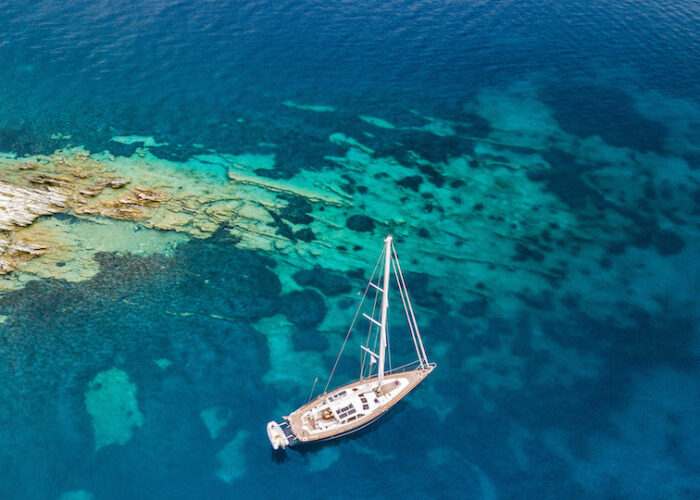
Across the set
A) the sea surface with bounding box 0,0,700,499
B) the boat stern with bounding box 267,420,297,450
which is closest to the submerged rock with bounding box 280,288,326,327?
the sea surface with bounding box 0,0,700,499

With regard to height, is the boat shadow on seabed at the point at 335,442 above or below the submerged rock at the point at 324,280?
below

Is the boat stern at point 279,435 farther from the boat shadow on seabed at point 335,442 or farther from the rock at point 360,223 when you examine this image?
the rock at point 360,223

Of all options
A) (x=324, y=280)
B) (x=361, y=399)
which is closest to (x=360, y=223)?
(x=324, y=280)

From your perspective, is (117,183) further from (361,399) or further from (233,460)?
(361,399)

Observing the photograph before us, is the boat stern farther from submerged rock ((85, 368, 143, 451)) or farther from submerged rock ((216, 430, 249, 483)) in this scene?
submerged rock ((85, 368, 143, 451))

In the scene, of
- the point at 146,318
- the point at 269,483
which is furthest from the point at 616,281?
the point at 146,318

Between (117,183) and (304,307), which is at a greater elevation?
(117,183)

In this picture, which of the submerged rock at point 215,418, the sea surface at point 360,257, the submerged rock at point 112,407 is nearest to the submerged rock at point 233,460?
the sea surface at point 360,257
